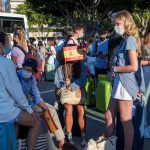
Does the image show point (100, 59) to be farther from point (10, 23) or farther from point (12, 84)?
point (10, 23)

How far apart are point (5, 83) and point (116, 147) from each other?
1.77 metres

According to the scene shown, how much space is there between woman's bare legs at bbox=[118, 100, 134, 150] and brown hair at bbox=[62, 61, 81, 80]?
1.01 m

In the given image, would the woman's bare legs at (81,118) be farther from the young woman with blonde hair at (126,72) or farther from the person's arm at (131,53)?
the person's arm at (131,53)

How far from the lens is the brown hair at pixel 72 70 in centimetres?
356

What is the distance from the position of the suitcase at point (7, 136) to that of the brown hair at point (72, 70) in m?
1.29

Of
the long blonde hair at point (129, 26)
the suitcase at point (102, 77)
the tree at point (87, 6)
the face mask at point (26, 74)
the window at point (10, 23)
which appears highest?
the tree at point (87, 6)

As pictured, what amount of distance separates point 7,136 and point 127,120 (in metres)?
1.42

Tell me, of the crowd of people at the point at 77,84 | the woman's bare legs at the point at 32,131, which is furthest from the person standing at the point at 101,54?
the woman's bare legs at the point at 32,131

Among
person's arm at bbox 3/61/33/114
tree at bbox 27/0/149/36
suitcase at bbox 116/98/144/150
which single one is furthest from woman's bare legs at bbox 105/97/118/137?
tree at bbox 27/0/149/36

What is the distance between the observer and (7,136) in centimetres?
252

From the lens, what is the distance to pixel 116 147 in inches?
127

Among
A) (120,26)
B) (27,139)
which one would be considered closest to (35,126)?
(27,139)

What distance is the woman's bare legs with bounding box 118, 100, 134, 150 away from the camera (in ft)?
9.30

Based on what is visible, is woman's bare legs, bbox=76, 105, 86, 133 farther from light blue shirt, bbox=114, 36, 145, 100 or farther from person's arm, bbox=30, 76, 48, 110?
light blue shirt, bbox=114, 36, 145, 100
